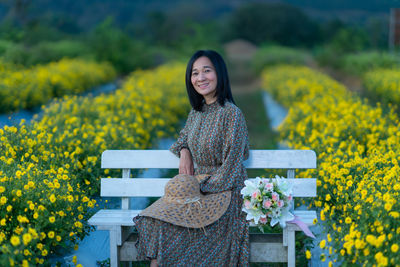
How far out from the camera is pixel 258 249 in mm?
2518

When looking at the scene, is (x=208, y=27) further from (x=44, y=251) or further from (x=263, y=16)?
(x=44, y=251)

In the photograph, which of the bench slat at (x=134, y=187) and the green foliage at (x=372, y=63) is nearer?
the bench slat at (x=134, y=187)

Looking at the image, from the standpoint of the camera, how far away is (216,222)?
8.07 feet

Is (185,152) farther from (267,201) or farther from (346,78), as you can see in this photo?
(346,78)

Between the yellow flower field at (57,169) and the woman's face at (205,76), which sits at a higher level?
the woman's face at (205,76)

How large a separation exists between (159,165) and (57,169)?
0.79 meters

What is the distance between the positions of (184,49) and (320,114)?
16.6 meters

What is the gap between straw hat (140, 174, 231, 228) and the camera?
7.90 feet

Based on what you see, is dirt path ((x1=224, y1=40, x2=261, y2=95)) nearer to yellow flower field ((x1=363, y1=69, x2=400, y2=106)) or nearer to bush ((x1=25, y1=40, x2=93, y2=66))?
yellow flower field ((x1=363, y1=69, x2=400, y2=106))

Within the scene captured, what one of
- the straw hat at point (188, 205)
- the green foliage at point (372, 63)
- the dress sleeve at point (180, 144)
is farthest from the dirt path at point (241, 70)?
the straw hat at point (188, 205)

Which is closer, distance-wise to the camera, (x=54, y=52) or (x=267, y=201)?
(x=267, y=201)

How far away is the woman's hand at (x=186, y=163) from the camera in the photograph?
292cm

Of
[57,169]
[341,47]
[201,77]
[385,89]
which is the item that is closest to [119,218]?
[57,169]

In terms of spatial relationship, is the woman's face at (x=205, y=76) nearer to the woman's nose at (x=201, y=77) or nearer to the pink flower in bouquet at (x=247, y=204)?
the woman's nose at (x=201, y=77)
